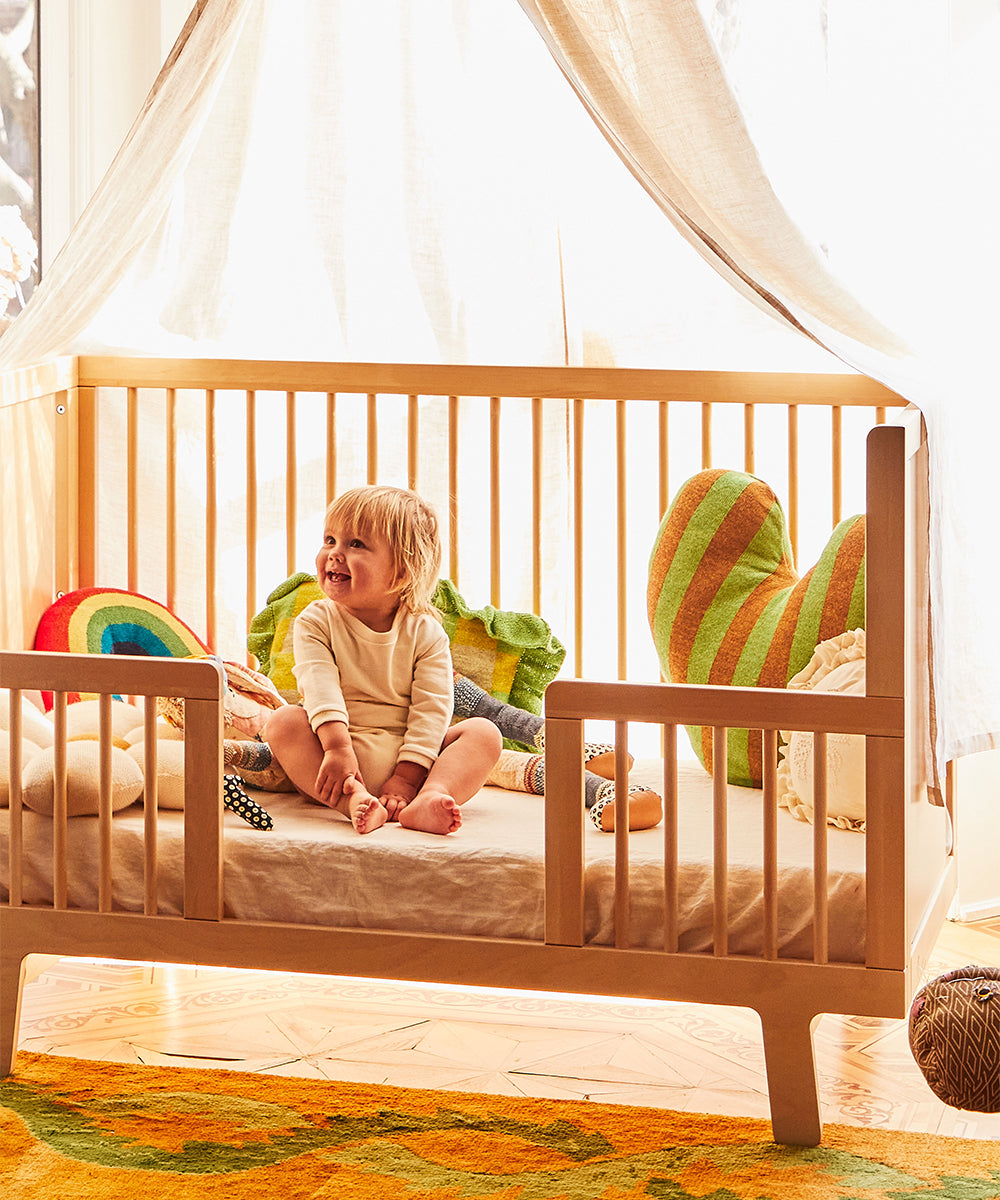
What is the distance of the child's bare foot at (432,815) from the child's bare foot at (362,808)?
29 mm

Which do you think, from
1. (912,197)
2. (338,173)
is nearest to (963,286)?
(912,197)

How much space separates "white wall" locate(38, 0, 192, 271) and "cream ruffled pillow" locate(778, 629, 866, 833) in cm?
161

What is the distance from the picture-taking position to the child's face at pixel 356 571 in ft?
6.47

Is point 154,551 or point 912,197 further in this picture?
point 154,551

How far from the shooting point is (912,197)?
6.89 ft

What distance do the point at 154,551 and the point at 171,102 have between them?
0.85m

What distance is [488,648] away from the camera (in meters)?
2.31

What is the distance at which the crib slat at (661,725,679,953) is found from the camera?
1590 millimetres

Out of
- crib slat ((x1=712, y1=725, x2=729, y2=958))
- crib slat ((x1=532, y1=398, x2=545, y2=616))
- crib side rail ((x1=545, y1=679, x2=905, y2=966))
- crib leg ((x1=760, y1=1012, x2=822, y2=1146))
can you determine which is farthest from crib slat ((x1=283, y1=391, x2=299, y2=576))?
crib leg ((x1=760, y1=1012, x2=822, y2=1146))

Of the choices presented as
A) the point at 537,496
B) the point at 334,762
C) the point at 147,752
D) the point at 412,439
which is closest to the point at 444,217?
the point at 412,439

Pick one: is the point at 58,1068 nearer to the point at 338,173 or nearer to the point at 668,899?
the point at 668,899

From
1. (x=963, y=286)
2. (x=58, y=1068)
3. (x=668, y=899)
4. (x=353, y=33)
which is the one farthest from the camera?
(x=353, y=33)

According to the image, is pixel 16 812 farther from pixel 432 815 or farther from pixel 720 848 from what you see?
pixel 720 848

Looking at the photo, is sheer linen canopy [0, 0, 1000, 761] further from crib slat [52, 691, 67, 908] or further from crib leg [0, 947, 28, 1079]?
crib leg [0, 947, 28, 1079]
